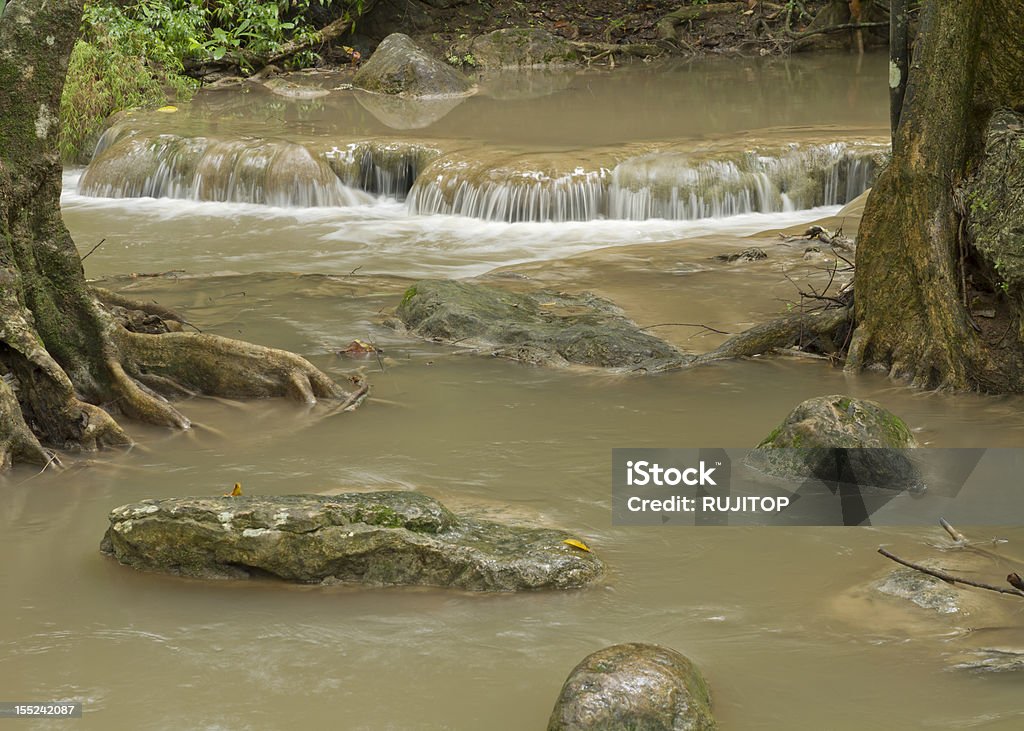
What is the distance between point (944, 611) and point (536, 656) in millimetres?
1477

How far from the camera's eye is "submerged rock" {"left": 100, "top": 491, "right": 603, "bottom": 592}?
16.5 feet

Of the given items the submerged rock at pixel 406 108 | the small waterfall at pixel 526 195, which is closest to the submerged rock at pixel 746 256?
the small waterfall at pixel 526 195

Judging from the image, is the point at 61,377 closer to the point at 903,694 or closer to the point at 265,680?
the point at 265,680

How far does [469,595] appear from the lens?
4984 millimetres

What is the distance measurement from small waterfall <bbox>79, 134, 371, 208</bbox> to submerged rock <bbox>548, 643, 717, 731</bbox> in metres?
11.5

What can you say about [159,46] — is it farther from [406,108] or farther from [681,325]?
[681,325]

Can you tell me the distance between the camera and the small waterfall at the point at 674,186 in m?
13.6

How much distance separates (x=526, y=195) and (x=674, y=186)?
1.55 meters

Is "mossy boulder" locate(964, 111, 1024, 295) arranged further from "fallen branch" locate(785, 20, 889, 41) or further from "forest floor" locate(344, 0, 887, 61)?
"forest floor" locate(344, 0, 887, 61)

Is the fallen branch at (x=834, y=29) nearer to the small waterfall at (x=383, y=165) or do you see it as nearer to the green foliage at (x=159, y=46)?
the green foliage at (x=159, y=46)

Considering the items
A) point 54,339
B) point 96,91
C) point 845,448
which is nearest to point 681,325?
point 845,448

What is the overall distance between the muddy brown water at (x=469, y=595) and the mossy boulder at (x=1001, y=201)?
758 millimetres

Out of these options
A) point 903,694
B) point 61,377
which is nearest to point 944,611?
point 903,694

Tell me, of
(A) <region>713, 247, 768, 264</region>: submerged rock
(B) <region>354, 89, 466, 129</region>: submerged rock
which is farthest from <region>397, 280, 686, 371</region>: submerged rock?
(B) <region>354, 89, 466, 129</region>: submerged rock
